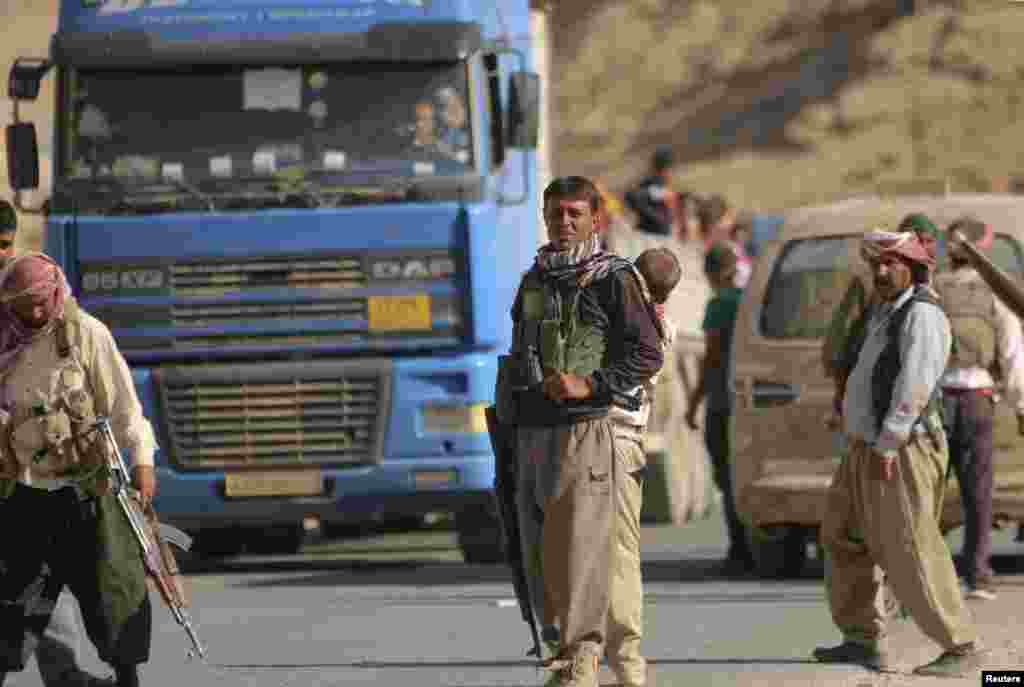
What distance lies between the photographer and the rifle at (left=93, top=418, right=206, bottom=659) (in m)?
10.0

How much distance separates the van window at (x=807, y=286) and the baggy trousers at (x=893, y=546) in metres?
4.37

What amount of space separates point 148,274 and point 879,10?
2379 inches

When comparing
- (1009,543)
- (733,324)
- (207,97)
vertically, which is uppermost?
(207,97)

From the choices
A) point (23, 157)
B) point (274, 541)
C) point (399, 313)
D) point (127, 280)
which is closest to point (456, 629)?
point (399, 313)

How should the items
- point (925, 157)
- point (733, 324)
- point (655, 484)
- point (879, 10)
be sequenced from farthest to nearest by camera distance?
point (879, 10), point (925, 157), point (655, 484), point (733, 324)

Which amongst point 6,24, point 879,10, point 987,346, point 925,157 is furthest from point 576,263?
point 879,10

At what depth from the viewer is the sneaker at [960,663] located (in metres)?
11.2

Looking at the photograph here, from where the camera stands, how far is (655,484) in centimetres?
2162

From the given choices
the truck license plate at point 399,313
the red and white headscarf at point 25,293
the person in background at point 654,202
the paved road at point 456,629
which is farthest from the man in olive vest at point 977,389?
the person in background at point 654,202

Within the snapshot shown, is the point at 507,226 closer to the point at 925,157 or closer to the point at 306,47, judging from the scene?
the point at 306,47

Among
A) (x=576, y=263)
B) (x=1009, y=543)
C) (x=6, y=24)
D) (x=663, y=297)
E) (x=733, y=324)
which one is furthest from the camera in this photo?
(x=6, y=24)

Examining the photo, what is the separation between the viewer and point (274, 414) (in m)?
17.4

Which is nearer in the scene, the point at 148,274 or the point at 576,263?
the point at 576,263

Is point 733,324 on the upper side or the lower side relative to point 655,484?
upper
